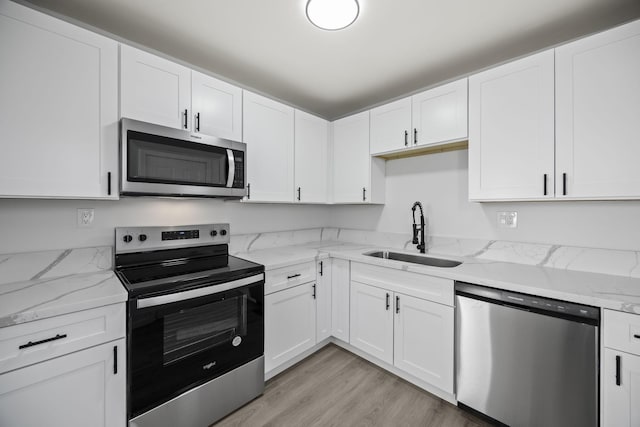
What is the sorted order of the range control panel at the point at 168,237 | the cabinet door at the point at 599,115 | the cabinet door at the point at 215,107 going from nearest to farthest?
the cabinet door at the point at 599,115, the range control panel at the point at 168,237, the cabinet door at the point at 215,107

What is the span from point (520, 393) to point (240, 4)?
107 inches

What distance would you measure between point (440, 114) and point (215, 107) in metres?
1.73

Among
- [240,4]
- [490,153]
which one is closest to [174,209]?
[240,4]

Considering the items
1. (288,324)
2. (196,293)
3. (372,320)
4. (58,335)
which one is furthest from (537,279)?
(58,335)

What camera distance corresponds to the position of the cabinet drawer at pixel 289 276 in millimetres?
2008

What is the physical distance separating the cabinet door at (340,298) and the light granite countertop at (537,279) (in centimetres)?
18

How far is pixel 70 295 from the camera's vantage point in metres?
1.28

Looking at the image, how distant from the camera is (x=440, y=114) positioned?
2100 mm

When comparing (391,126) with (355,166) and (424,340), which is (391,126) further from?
(424,340)

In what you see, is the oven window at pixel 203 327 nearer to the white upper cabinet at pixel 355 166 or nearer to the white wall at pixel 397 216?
the white wall at pixel 397 216

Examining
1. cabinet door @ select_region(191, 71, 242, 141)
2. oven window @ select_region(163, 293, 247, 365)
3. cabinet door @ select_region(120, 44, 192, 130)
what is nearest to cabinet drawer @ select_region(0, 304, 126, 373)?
oven window @ select_region(163, 293, 247, 365)

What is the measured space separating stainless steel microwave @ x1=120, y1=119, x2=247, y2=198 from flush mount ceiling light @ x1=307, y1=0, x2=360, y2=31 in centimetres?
97

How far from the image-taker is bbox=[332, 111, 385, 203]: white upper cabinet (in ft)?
8.66

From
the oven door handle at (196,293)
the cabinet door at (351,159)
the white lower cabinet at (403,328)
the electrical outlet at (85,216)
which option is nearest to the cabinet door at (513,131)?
the white lower cabinet at (403,328)
